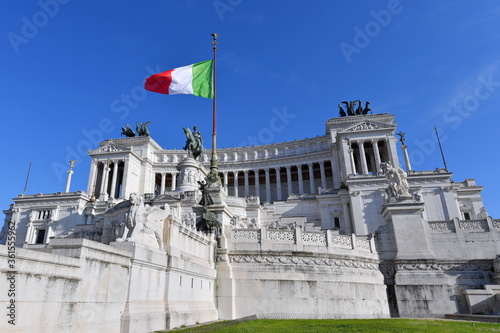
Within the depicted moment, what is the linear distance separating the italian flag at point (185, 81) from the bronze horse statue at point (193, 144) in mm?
25149

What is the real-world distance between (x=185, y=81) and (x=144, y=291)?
57.9ft

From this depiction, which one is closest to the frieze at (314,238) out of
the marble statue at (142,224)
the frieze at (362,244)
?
the frieze at (362,244)

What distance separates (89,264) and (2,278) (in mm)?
2523

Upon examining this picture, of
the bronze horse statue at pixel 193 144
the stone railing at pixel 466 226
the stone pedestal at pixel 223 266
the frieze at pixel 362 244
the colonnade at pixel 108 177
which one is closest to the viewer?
the stone pedestal at pixel 223 266

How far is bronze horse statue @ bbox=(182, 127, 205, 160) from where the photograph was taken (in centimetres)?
5031

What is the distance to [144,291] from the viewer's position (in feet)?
36.5

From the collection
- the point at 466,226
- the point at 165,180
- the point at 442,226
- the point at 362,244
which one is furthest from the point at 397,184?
the point at 165,180

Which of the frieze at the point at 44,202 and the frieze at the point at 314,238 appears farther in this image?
the frieze at the point at 44,202

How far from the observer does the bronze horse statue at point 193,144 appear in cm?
5031

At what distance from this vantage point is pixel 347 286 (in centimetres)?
1884

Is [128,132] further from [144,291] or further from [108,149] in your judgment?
[144,291]

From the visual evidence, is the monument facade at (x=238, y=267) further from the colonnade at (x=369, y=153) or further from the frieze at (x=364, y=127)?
the frieze at (x=364, y=127)

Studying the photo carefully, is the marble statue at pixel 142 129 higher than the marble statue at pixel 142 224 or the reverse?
higher

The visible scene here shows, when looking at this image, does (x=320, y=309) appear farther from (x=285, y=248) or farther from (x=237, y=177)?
(x=237, y=177)
